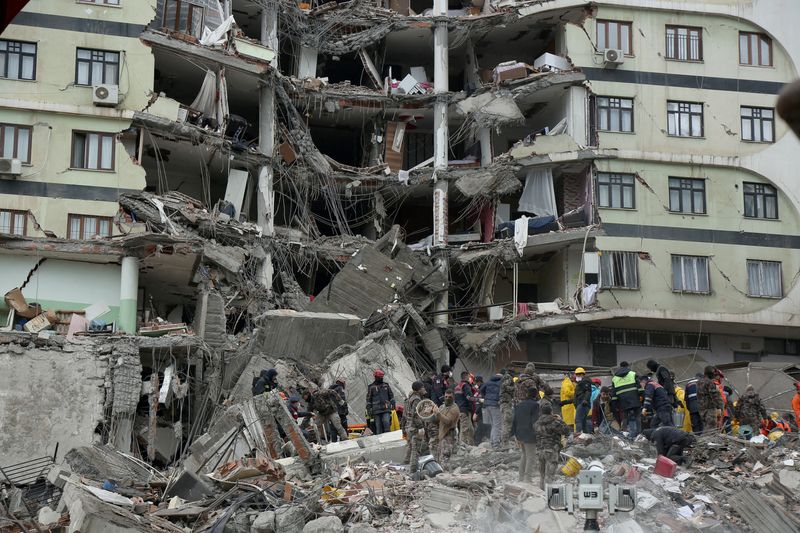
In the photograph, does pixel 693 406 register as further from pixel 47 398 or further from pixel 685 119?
pixel 685 119

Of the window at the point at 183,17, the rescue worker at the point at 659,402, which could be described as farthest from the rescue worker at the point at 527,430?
the window at the point at 183,17

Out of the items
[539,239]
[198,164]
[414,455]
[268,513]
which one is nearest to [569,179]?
[539,239]

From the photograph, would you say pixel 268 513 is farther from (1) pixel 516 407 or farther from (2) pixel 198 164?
(2) pixel 198 164

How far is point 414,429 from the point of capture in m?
19.8

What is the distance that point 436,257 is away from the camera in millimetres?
37250

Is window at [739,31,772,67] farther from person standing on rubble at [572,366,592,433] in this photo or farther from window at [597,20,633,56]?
person standing on rubble at [572,366,592,433]

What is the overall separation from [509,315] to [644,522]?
62.6 ft

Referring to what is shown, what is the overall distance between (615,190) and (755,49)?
302 inches

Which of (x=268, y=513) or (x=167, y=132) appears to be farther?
(x=167, y=132)

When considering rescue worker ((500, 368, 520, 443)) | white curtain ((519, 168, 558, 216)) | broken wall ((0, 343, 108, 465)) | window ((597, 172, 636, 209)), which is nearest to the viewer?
rescue worker ((500, 368, 520, 443))

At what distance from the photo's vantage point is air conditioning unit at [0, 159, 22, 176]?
3159 centimetres

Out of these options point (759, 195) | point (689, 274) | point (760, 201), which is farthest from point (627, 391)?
point (759, 195)

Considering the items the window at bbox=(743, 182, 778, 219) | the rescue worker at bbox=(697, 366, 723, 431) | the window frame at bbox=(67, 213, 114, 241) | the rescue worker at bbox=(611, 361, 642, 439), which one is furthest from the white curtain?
the rescue worker at bbox=(611, 361, 642, 439)

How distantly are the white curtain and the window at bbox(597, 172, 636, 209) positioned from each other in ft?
5.48
